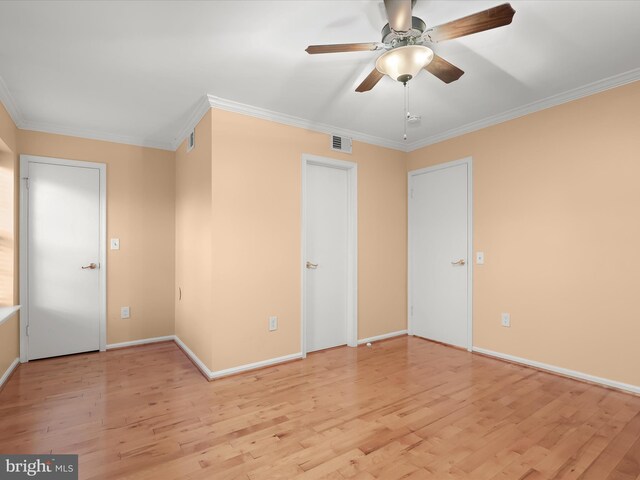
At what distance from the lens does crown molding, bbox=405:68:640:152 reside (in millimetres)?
2670

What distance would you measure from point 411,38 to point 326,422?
2414 mm

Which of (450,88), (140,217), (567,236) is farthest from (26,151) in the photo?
(567,236)

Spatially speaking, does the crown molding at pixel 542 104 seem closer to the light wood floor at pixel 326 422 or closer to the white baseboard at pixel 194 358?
the light wood floor at pixel 326 422

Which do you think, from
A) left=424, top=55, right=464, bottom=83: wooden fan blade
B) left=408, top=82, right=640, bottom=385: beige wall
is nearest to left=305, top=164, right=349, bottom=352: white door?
left=408, top=82, right=640, bottom=385: beige wall

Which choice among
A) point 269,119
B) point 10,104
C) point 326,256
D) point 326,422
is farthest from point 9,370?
point 269,119

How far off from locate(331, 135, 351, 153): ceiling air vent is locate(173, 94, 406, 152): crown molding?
0.05 m

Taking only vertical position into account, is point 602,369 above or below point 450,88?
below

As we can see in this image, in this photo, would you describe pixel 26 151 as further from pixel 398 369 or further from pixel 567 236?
pixel 567 236

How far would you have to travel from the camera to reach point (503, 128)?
345 cm

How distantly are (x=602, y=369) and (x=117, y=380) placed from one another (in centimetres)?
400

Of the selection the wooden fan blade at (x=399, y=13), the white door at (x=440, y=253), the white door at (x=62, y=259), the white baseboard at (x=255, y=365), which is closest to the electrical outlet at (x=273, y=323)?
the white baseboard at (x=255, y=365)

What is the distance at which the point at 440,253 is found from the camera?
404 cm

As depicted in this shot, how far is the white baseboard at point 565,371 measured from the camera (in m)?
2.67

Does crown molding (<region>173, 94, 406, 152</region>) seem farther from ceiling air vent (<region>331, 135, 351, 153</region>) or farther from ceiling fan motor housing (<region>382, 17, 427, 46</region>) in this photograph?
ceiling fan motor housing (<region>382, 17, 427, 46</region>)
